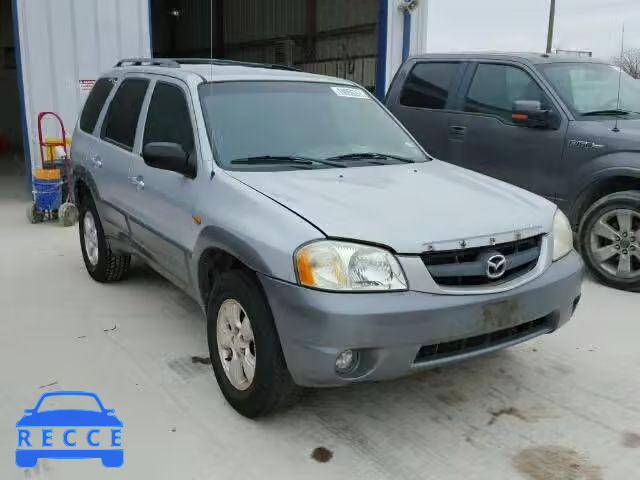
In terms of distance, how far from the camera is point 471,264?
2920 mm

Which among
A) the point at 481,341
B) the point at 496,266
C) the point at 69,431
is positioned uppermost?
the point at 496,266

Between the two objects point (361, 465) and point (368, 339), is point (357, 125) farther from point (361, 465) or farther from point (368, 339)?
point (361, 465)

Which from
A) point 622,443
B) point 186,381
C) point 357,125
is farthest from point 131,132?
point 622,443

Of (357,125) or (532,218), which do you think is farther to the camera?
(357,125)

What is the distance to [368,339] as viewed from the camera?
2.71m

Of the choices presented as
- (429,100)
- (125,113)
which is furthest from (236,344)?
(429,100)

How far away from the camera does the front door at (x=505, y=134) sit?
5.64 metres

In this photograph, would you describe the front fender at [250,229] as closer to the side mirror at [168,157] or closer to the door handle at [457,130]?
the side mirror at [168,157]

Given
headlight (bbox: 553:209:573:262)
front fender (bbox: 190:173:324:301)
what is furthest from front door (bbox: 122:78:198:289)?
headlight (bbox: 553:209:573:262)

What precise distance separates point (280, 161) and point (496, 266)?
53.7 inches

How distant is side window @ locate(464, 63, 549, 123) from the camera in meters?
5.85

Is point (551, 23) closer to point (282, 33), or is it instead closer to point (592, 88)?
point (282, 33)

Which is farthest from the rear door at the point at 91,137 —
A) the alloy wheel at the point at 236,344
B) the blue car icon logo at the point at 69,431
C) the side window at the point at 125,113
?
the alloy wheel at the point at 236,344

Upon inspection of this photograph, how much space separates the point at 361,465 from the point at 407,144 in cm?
224
